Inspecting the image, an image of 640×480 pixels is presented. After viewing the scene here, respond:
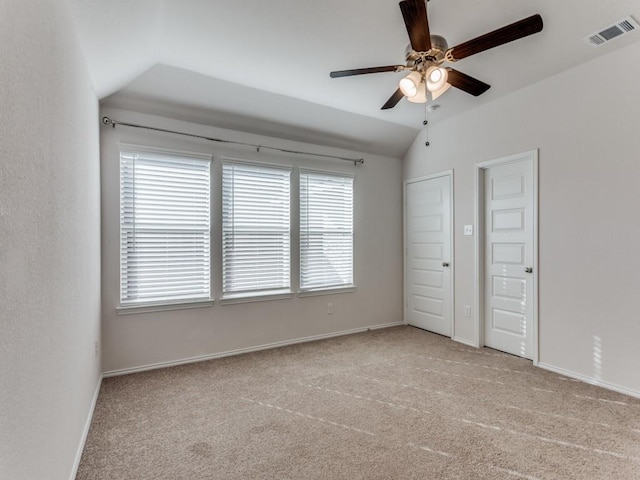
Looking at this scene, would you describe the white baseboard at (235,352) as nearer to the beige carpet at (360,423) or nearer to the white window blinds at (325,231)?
the beige carpet at (360,423)

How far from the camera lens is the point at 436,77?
2162 mm

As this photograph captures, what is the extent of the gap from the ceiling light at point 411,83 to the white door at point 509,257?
1.84 m

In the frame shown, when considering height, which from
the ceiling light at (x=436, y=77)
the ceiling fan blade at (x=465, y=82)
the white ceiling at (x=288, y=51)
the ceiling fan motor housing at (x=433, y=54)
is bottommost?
the ceiling light at (x=436, y=77)

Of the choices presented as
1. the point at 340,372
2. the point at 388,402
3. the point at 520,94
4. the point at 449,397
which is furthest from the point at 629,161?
the point at 340,372

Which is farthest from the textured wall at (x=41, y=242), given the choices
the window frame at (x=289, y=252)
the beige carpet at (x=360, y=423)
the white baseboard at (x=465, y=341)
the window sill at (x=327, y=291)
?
the white baseboard at (x=465, y=341)

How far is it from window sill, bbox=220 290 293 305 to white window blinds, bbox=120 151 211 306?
23 centimetres

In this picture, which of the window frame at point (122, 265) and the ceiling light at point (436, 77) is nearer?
the ceiling light at point (436, 77)

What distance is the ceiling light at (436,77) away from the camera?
7.01 ft

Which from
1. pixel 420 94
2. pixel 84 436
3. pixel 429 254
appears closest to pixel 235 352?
pixel 84 436

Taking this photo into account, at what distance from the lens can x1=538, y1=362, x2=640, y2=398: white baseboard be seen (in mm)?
2693

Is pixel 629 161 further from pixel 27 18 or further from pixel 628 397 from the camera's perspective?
pixel 27 18

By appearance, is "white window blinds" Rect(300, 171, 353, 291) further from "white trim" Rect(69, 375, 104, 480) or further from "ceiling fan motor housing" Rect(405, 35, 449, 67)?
"white trim" Rect(69, 375, 104, 480)

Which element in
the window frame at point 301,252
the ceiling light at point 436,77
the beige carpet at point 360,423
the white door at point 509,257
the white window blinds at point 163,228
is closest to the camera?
the beige carpet at point 360,423

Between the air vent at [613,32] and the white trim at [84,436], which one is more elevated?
the air vent at [613,32]
